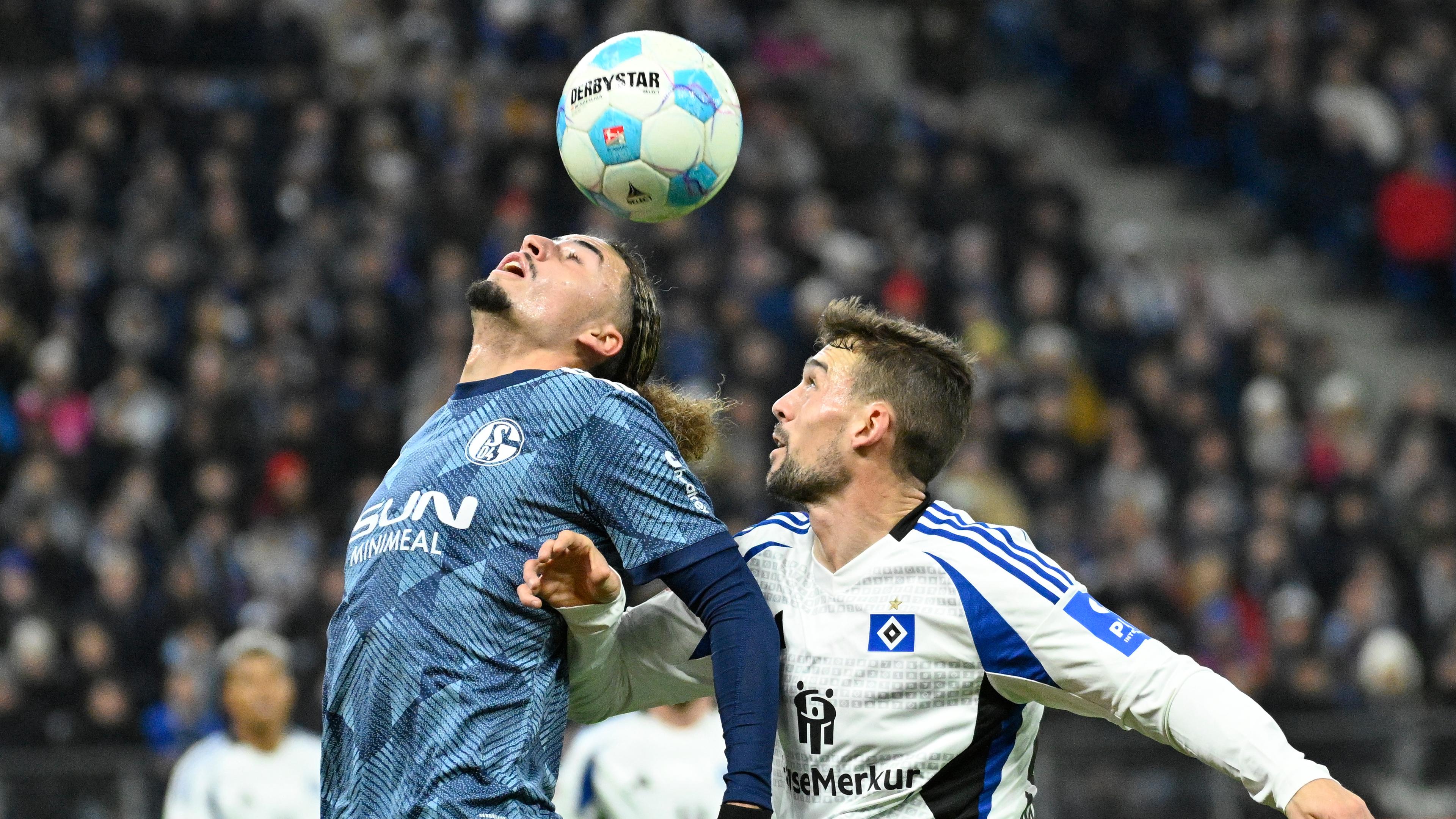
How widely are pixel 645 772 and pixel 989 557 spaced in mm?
4143

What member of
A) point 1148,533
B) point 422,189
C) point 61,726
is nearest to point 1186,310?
point 1148,533

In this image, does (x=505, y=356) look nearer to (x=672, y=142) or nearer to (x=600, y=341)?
(x=600, y=341)

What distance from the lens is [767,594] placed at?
15.1ft

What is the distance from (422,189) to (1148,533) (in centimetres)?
668

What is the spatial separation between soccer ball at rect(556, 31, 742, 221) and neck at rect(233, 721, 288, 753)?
4.16 meters

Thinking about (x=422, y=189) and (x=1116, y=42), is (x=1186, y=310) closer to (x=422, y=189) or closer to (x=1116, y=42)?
(x=1116, y=42)

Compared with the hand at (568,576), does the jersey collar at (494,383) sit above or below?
above

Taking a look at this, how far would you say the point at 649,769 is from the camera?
8211mm

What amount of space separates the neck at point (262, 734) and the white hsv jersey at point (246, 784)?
2 centimetres

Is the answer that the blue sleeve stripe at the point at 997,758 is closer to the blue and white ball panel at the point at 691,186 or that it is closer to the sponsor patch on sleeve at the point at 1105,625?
the sponsor patch on sleeve at the point at 1105,625

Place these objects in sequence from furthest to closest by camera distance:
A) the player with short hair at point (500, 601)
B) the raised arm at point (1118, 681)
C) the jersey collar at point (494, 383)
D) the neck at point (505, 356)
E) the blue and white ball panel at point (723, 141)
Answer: the blue and white ball panel at point (723, 141) < the neck at point (505, 356) < the jersey collar at point (494, 383) < the player with short hair at point (500, 601) < the raised arm at point (1118, 681)

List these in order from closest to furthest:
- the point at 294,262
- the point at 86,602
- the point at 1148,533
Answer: the point at 86,602 < the point at 1148,533 < the point at 294,262

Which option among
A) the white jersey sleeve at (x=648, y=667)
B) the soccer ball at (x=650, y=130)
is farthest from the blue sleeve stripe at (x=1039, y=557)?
the soccer ball at (x=650, y=130)

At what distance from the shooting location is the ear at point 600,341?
4602 mm
